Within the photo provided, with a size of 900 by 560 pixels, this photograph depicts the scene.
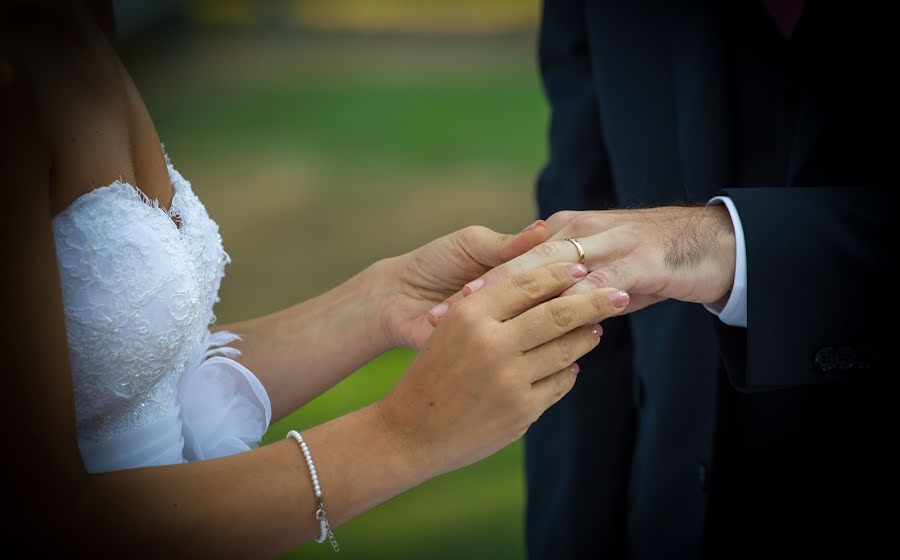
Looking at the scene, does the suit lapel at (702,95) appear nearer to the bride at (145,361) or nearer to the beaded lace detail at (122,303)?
the bride at (145,361)

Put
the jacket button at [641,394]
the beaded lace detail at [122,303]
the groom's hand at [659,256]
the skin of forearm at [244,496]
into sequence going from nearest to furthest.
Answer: the skin of forearm at [244,496] < the beaded lace detail at [122,303] < the groom's hand at [659,256] < the jacket button at [641,394]

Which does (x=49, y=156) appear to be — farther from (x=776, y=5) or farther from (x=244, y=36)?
(x=244, y=36)

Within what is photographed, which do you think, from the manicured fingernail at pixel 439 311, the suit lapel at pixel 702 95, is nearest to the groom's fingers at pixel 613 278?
the manicured fingernail at pixel 439 311

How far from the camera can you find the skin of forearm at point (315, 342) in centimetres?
174

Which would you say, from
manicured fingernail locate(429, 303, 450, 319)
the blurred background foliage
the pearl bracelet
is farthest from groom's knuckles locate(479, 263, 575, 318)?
the blurred background foliage

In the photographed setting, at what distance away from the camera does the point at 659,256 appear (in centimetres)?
149

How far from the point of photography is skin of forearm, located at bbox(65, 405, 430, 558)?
117cm

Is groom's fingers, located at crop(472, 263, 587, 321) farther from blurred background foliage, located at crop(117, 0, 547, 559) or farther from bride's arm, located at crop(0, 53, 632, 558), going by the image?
blurred background foliage, located at crop(117, 0, 547, 559)

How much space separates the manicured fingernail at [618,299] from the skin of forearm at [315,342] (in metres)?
0.52

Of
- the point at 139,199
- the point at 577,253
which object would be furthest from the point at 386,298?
the point at 139,199

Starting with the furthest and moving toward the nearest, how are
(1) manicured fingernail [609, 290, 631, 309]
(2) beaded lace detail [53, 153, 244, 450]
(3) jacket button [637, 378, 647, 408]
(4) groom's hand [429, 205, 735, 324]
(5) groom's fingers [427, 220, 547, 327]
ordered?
(3) jacket button [637, 378, 647, 408]
(5) groom's fingers [427, 220, 547, 327]
(4) groom's hand [429, 205, 735, 324]
(1) manicured fingernail [609, 290, 631, 309]
(2) beaded lace detail [53, 153, 244, 450]

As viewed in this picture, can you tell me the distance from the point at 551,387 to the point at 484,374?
0.41 feet

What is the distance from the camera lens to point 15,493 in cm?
110

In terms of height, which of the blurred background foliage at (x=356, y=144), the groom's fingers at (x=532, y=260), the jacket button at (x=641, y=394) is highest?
the groom's fingers at (x=532, y=260)
